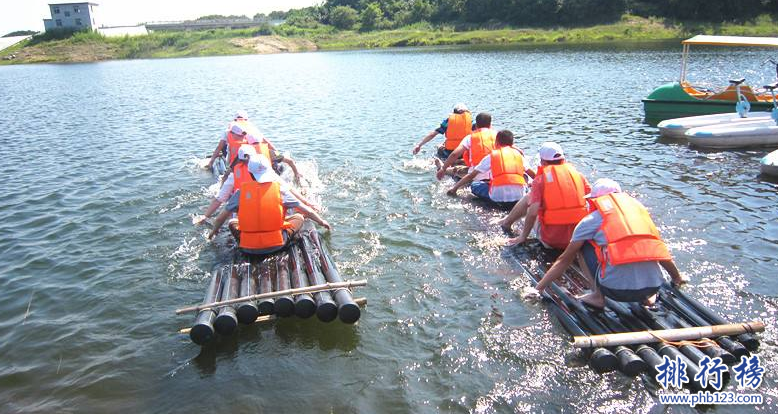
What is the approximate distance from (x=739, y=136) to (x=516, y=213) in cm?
1204

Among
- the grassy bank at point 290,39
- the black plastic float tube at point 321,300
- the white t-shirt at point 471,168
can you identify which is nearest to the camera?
the black plastic float tube at point 321,300

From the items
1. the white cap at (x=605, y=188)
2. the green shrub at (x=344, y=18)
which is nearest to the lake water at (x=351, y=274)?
the white cap at (x=605, y=188)

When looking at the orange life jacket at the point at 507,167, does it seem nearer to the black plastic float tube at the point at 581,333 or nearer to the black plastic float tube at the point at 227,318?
the black plastic float tube at the point at 581,333

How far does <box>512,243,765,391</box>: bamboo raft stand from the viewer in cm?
631

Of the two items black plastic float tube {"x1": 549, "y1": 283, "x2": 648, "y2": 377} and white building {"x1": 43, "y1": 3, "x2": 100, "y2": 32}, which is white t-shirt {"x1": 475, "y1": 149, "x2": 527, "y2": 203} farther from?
white building {"x1": 43, "y1": 3, "x2": 100, "y2": 32}

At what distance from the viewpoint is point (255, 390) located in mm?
6914

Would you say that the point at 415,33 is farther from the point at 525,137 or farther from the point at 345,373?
the point at 345,373

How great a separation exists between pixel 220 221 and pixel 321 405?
16.4 feet

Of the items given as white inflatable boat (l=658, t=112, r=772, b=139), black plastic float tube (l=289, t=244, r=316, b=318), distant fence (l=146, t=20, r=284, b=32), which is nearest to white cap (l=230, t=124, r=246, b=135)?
black plastic float tube (l=289, t=244, r=316, b=318)

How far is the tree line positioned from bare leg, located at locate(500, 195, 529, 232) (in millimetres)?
81997

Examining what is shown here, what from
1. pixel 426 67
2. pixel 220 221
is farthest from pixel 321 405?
pixel 426 67

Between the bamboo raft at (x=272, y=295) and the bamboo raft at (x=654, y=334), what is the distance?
3.09 meters

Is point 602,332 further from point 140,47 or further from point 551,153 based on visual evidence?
point 140,47

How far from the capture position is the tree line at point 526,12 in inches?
2982
